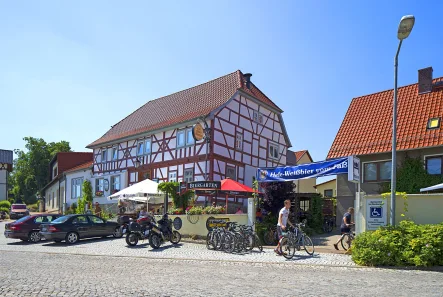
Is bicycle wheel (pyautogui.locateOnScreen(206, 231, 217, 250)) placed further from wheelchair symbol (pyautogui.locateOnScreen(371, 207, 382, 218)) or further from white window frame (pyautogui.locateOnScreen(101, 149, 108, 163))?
white window frame (pyautogui.locateOnScreen(101, 149, 108, 163))

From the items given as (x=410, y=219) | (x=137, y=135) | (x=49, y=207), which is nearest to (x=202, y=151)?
(x=137, y=135)

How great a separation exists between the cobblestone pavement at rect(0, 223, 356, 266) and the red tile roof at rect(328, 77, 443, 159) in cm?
966

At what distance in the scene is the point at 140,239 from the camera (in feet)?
61.7

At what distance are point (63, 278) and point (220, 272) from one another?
3.66m

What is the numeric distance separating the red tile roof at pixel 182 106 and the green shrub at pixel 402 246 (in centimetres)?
1816

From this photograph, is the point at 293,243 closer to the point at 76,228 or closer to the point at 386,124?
the point at 76,228

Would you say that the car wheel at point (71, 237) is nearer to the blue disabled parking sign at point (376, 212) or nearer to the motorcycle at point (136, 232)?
the motorcycle at point (136, 232)

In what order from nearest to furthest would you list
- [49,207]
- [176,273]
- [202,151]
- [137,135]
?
[176,273]
[202,151]
[137,135]
[49,207]

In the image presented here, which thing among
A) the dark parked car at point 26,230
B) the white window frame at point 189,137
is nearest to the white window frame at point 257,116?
the white window frame at point 189,137

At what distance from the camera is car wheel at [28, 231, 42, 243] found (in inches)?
851

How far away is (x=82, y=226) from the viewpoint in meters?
21.1

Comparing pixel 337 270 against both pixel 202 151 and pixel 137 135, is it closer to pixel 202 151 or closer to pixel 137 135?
pixel 202 151

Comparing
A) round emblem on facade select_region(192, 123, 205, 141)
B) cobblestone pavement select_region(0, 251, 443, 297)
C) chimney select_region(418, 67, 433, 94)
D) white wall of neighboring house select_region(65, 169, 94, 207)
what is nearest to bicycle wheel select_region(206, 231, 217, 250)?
cobblestone pavement select_region(0, 251, 443, 297)

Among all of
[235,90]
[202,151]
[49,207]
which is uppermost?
[235,90]
